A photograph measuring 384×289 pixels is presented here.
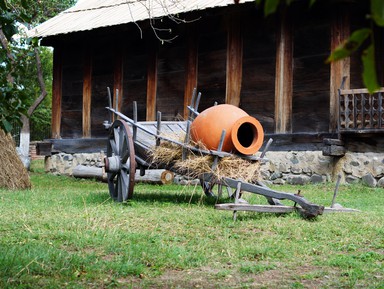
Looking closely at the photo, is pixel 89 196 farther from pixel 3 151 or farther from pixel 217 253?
pixel 217 253

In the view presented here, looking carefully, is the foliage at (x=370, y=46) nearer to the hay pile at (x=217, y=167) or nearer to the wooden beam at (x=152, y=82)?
the hay pile at (x=217, y=167)

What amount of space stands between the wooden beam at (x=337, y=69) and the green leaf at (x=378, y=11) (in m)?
10.8

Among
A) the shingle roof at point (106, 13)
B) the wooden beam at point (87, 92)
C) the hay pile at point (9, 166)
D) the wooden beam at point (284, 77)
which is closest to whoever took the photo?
the hay pile at point (9, 166)

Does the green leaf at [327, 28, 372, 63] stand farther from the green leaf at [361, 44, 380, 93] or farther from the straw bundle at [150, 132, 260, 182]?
the straw bundle at [150, 132, 260, 182]

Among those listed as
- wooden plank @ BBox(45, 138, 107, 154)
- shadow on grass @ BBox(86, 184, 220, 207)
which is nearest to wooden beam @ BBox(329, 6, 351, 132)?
shadow on grass @ BBox(86, 184, 220, 207)

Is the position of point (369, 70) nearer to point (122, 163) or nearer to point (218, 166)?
point (218, 166)

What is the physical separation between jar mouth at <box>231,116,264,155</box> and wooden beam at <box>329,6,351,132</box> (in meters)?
4.28

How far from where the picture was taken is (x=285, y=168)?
40.6 ft

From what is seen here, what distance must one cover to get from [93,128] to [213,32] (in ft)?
14.8

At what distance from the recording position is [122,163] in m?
8.32

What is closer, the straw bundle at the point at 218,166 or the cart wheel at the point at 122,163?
the straw bundle at the point at 218,166

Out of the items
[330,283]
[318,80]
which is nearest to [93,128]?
[318,80]

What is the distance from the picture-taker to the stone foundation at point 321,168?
11.3 meters

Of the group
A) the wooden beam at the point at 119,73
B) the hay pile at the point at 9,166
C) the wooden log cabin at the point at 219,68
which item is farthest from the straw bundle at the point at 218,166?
the wooden beam at the point at 119,73
